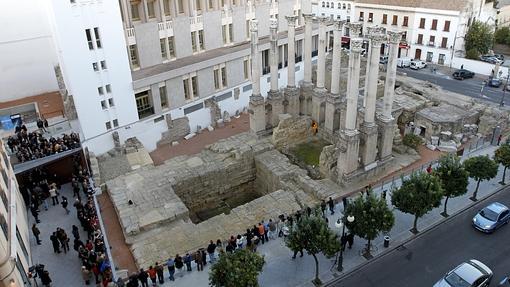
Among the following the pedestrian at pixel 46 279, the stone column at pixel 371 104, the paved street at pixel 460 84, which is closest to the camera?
the pedestrian at pixel 46 279

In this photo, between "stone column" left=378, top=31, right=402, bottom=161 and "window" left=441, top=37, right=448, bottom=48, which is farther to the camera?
"window" left=441, top=37, right=448, bottom=48

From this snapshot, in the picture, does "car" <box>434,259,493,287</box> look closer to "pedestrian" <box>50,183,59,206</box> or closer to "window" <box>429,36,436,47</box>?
"pedestrian" <box>50,183,59,206</box>

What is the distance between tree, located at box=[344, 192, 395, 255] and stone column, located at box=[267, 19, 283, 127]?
14.8 m

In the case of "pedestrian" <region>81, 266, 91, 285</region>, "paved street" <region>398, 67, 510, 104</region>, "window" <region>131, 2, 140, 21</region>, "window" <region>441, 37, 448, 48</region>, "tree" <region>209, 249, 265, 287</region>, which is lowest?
"pedestrian" <region>81, 266, 91, 285</region>

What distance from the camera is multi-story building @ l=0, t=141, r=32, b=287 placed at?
1700 cm

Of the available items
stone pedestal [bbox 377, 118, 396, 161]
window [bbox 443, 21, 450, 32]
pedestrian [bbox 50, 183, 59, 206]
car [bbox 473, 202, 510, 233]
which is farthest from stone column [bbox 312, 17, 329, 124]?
window [bbox 443, 21, 450, 32]

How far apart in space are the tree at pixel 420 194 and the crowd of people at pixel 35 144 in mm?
21965

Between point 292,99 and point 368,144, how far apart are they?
347 inches

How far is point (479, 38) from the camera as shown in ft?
169

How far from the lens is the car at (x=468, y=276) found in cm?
1886

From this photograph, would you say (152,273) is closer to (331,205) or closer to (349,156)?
(331,205)

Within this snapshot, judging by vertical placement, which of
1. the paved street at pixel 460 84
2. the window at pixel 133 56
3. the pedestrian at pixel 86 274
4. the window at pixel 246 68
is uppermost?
the window at pixel 133 56

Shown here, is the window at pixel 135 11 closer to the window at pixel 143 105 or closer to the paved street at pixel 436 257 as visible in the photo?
the window at pixel 143 105

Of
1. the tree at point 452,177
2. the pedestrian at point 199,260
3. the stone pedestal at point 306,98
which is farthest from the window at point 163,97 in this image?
the tree at point 452,177
